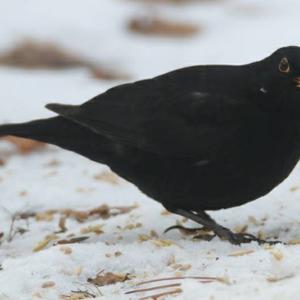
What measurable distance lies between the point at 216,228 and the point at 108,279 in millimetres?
820

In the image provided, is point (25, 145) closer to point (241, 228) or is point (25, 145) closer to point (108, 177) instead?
point (108, 177)

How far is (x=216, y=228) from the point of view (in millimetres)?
4863

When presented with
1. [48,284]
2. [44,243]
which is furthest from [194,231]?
[48,284]

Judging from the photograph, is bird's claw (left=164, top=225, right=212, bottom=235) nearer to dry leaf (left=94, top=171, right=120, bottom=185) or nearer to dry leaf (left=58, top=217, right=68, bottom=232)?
dry leaf (left=58, top=217, right=68, bottom=232)

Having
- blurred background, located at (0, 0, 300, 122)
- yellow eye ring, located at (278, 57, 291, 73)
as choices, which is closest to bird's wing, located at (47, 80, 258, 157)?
yellow eye ring, located at (278, 57, 291, 73)

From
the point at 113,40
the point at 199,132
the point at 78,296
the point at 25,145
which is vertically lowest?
the point at 78,296

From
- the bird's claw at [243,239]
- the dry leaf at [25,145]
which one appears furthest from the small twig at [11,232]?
the dry leaf at [25,145]

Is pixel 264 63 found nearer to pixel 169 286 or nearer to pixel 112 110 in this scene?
pixel 112 110

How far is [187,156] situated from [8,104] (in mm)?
3857

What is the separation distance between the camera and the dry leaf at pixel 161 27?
32.8ft

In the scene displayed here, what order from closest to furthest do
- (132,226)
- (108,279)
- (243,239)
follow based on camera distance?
1. (108,279)
2. (243,239)
3. (132,226)

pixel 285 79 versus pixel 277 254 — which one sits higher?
pixel 285 79

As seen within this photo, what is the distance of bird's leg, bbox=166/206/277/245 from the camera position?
15.3 ft

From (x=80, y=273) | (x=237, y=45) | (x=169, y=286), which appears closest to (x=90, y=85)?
(x=237, y=45)
